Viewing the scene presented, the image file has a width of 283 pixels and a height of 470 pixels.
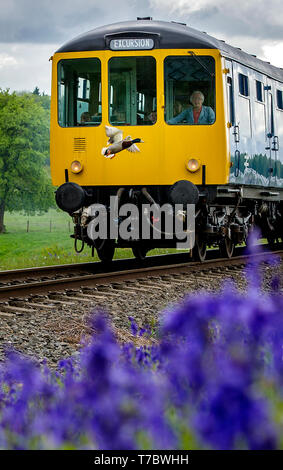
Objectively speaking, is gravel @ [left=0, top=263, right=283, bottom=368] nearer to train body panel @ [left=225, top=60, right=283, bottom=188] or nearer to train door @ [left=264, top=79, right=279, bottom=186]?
train body panel @ [left=225, top=60, right=283, bottom=188]

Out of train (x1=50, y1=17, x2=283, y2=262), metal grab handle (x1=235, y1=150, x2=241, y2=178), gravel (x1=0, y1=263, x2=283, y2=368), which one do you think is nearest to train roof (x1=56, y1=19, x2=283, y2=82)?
train (x1=50, y1=17, x2=283, y2=262)

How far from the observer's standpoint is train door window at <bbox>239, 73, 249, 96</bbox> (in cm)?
1229

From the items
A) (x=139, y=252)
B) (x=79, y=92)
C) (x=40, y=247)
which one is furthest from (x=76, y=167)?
(x=40, y=247)

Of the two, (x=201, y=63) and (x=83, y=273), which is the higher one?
(x=201, y=63)

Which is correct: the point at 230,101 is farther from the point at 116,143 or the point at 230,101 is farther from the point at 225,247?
the point at 225,247

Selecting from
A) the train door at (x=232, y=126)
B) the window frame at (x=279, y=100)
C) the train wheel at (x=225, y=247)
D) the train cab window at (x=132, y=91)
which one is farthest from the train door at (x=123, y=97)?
the window frame at (x=279, y=100)

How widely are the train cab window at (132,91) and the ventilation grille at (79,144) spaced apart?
518mm

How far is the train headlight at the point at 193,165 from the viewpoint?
11.2 metres

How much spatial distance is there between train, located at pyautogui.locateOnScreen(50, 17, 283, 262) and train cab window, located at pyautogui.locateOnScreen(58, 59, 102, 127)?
15mm

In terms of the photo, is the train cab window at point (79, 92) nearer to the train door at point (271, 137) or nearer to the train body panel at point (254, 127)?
the train body panel at point (254, 127)

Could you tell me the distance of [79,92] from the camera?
456 inches

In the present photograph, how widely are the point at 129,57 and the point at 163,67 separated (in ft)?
1.77

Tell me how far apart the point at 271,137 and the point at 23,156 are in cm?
3992

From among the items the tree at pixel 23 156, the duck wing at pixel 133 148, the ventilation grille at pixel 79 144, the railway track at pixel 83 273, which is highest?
the tree at pixel 23 156
